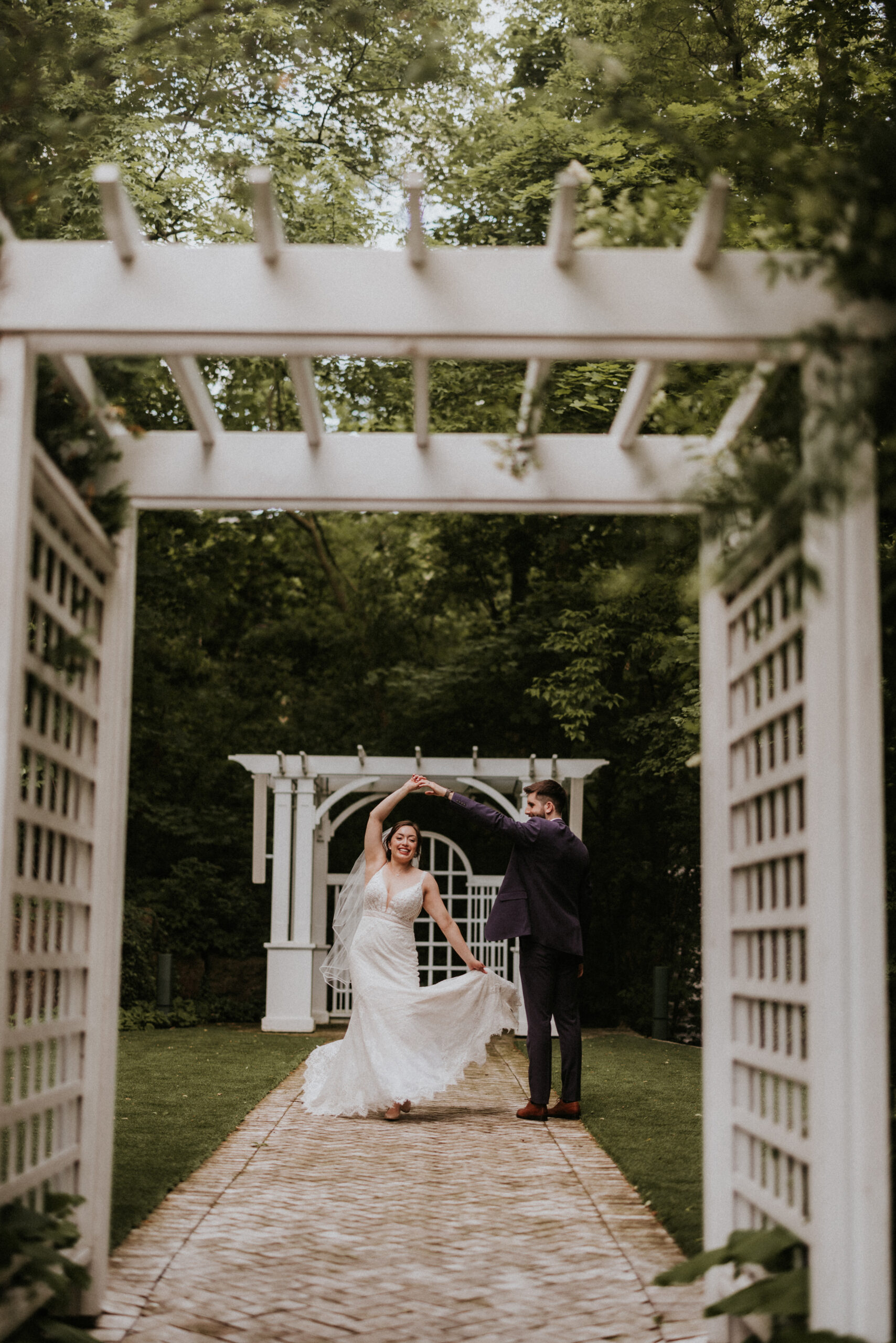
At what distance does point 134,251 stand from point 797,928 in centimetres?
213

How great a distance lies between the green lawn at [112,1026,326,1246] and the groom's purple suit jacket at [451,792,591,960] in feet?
6.10

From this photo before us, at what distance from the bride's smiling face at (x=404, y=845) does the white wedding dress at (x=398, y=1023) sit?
0.19 meters

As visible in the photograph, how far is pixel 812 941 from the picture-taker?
268cm

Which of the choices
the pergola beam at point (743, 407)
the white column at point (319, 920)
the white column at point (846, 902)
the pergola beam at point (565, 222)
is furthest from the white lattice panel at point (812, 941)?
the white column at point (319, 920)

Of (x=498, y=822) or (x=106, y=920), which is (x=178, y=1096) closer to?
(x=498, y=822)

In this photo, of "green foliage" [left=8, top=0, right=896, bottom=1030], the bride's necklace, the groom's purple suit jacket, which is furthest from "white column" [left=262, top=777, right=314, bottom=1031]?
the groom's purple suit jacket

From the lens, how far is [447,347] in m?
2.86

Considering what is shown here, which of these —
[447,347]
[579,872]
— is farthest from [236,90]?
[447,347]

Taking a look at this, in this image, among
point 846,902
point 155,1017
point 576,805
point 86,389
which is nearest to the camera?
point 846,902

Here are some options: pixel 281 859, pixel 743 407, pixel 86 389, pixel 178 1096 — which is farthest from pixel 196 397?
pixel 281 859

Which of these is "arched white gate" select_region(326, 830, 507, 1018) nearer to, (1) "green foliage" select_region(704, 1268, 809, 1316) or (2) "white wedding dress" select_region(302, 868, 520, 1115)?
(2) "white wedding dress" select_region(302, 868, 520, 1115)

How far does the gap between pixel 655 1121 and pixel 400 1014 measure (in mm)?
1535

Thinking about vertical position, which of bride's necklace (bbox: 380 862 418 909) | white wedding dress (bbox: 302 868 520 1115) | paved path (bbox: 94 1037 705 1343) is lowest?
paved path (bbox: 94 1037 705 1343)

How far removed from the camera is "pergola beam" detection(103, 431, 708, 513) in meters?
3.71
